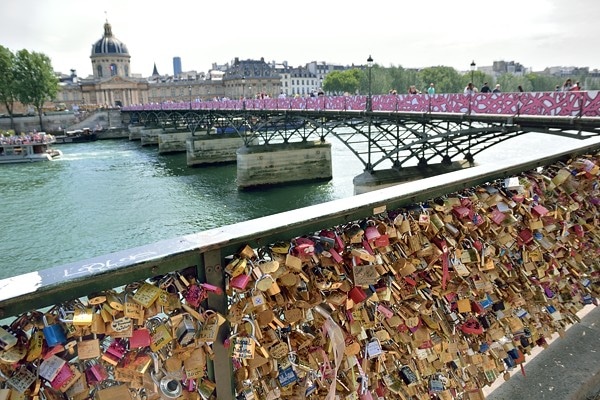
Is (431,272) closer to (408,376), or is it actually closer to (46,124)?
(408,376)

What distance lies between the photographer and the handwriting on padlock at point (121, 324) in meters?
1.41

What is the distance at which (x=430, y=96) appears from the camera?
1872 centimetres

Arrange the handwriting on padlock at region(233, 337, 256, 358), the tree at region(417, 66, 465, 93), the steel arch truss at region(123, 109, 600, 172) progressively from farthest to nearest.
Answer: the tree at region(417, 66, 465, 93) < the steel arch truss at region(123, 109, 600, 172) < the handwriting on padlock at region(233, 337, 256, 358)

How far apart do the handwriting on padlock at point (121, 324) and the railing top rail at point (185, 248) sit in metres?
0.11

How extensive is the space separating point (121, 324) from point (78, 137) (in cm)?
7369

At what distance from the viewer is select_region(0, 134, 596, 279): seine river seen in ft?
59.8

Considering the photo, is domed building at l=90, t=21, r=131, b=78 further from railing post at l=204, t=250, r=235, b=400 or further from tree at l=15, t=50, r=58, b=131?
railing post at l=204, t=250, r=235, b=400

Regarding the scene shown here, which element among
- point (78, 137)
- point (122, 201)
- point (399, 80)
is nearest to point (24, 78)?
point (78, 137)

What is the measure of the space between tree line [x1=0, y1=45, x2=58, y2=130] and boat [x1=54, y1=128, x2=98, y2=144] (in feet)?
34.6

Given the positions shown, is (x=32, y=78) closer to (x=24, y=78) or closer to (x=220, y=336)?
(x=24, y=78)

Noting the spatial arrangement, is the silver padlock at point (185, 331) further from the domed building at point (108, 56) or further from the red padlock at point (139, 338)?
the domed building at point (108, 56)

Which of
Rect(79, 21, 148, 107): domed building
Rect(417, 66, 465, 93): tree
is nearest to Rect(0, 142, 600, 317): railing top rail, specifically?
Rect(417, 66, 465, 93): tree

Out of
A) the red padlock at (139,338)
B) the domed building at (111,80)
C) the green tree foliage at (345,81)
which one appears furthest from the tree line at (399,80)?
the red padlock at (139,338)

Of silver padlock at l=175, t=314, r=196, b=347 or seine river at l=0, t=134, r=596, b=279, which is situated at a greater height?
silver padlock at l=175, t=314, r=196, b=347
